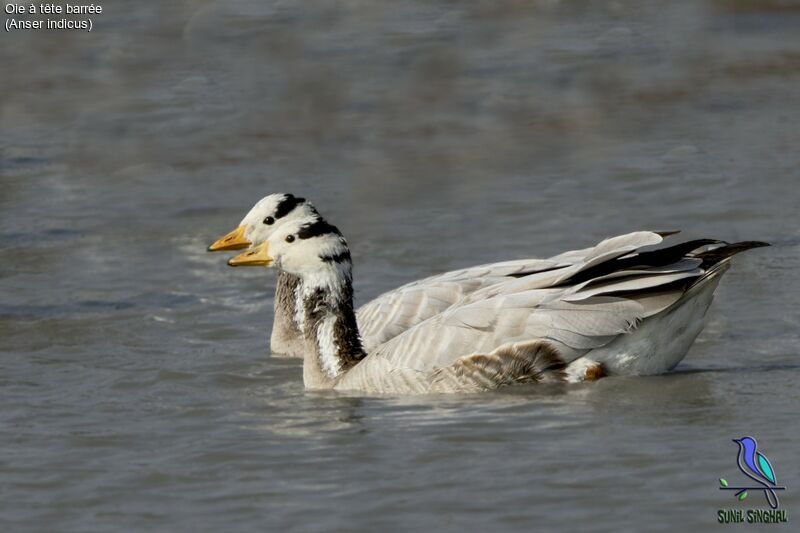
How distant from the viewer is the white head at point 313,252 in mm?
11203

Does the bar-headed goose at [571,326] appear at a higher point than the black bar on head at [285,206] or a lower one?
lower

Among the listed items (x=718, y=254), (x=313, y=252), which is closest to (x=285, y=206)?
(x=313, y=252)

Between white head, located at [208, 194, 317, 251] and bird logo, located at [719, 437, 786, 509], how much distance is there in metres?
4.00

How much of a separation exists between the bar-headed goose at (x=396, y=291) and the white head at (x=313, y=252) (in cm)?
15

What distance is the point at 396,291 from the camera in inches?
483

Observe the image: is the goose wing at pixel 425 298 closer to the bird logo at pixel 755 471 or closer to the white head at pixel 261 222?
the white head at pixel 261 222

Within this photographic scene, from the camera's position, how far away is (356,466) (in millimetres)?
8977

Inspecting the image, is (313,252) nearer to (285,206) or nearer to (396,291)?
(285,206)

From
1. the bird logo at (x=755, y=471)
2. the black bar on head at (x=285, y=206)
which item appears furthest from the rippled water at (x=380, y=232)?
the black bar on head at (x=285, y=206)

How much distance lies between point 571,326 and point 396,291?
2224 mm

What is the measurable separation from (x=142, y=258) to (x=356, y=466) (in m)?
6.27

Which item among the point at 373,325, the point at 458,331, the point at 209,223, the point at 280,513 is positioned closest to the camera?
the point at 280,513

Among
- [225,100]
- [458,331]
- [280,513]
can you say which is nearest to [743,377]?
[458,331]

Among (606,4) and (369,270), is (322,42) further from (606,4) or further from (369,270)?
(369,270)
